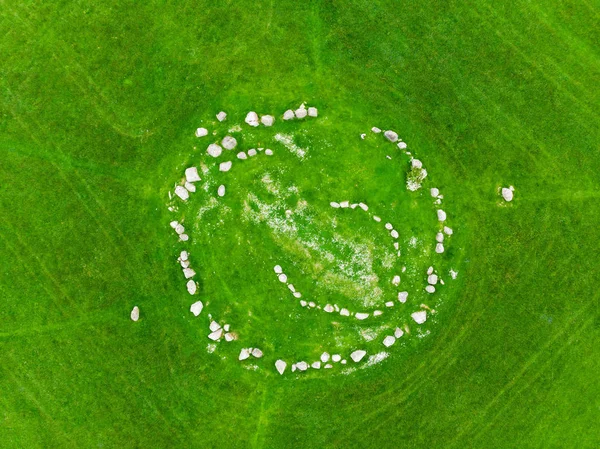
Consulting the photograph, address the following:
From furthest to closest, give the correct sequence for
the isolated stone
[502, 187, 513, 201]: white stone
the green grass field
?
1. [502, 187, 513, 201]: white stone
2. the green grass field
3. the isolated stone

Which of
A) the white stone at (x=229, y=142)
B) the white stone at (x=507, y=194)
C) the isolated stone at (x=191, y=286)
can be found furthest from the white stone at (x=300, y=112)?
the white stone at (x=507, y=194)

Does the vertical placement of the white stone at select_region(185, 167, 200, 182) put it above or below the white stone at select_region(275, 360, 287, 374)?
above

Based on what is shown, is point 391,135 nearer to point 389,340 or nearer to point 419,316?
point 419,316

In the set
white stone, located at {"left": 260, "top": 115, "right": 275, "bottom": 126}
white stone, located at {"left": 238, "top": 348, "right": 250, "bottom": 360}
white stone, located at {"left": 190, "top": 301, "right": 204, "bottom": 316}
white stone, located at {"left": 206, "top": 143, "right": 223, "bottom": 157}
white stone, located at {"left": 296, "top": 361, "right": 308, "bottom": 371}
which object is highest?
white stone, located at {"left": 260, "top": 115, "right": 275, "bottom": 126}

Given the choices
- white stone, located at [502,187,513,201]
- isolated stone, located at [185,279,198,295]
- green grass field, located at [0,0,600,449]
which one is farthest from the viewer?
white stone, located at [502,187,513,201]

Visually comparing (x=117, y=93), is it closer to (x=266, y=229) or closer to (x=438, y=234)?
(x=266, y=229)

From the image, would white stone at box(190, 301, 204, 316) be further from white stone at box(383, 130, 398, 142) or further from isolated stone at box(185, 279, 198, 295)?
white stone at box(383, 130, 398, 142)

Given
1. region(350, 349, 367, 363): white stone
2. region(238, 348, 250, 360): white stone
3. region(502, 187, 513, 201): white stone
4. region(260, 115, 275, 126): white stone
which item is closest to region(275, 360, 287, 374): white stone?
region(238, 348, 250, 360): white stone
